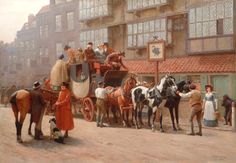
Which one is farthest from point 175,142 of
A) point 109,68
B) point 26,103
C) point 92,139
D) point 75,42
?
point 75,42

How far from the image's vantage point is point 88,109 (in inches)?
699

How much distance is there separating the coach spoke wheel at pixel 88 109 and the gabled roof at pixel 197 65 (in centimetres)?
739

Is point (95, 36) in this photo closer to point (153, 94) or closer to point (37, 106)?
point (153, 94)

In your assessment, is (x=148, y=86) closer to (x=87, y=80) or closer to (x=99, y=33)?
(x=87, y=80)

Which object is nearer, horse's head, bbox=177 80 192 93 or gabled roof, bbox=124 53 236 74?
horse's head, bbox=177 80 192 93

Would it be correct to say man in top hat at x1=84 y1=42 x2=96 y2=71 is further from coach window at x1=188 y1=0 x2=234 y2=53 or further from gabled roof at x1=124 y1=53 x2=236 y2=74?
coach window at x1=188 y1=0 x2=234 y2=53

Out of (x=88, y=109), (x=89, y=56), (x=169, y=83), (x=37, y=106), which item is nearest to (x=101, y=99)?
(x=88, y=109)

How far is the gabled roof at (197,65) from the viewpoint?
69.6 ft

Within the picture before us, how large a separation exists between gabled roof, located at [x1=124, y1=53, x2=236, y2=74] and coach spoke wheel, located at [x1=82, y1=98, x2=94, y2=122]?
739 centimetres

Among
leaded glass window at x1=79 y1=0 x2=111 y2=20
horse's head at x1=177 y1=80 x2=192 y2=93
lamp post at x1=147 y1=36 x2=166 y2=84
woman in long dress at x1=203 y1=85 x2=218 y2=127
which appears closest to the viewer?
horse's head at x1=177 y1=80 x2=192 y2=93

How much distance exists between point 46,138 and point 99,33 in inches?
719

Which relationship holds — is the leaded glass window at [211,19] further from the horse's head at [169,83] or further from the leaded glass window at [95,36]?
the horse's head at [169,83]

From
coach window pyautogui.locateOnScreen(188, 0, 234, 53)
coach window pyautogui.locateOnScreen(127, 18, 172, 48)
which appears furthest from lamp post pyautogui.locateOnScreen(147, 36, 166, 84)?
A: coach window pyautogui.locateOnScreen(127, 18, 172, 48)

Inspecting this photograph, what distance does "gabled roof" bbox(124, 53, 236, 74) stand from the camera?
21.2 meters
